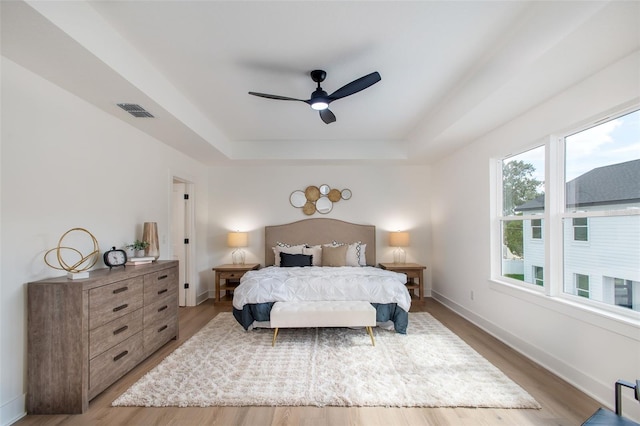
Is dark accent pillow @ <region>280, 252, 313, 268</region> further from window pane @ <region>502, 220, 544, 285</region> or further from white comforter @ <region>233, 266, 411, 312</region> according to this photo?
window pane @ <region>502, 220, 544, 285</region>

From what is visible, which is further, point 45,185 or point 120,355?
point 120,355

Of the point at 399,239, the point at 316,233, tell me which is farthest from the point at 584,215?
the point at 316,233

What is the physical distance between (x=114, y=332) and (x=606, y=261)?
406 centimetres

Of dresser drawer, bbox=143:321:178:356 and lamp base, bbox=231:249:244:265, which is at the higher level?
lamp base, bbox=231:249:244:265

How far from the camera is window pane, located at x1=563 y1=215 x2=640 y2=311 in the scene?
2145mm

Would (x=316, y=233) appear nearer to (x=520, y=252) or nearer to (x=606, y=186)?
(x=520, y=252)

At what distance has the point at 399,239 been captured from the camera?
543cm

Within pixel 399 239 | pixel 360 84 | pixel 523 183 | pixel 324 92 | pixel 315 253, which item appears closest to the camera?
pixel 360 84

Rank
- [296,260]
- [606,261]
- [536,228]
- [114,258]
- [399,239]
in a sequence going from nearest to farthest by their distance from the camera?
[606,261]
[114,258]
[536,228]
[296,260]
[399,239]

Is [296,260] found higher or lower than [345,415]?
higher

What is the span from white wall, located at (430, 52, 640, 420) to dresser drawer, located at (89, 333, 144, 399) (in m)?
3.84

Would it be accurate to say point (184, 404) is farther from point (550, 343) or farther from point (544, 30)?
point (544, 30)

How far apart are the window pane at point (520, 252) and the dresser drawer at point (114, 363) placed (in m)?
4.03

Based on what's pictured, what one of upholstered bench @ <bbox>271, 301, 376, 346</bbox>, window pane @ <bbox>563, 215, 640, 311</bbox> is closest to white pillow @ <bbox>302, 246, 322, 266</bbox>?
upholstered bench @ <bbox>271, 301, 376, 346</bbox>
